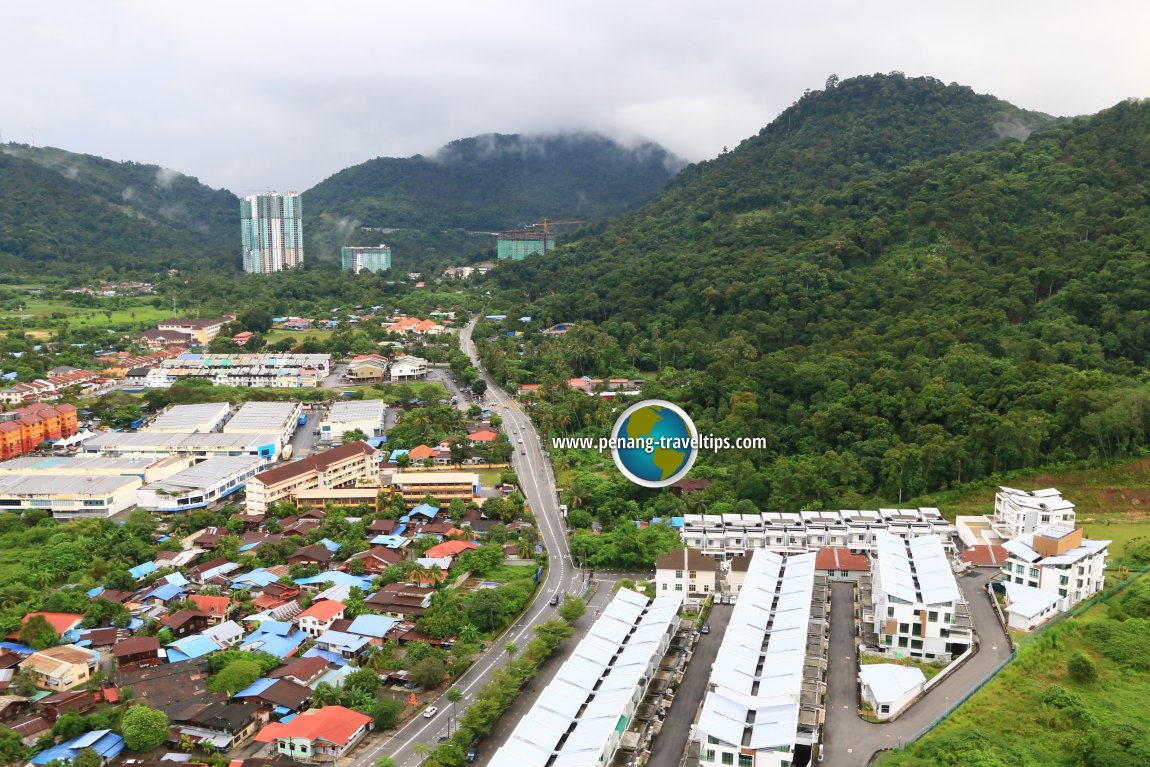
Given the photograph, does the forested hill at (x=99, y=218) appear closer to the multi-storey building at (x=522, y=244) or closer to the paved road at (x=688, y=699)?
the multi-storey building at (x=522, y=244)

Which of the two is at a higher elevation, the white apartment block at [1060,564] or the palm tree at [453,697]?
the white apartment block at [1060,564]

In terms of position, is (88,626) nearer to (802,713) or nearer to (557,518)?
(557,518)

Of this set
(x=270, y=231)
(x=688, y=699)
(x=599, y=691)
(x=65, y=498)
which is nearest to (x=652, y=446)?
(x=688, y=699)

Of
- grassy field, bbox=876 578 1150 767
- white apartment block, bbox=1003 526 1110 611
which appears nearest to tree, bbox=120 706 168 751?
grassy field, bbox=876 578 1150 767

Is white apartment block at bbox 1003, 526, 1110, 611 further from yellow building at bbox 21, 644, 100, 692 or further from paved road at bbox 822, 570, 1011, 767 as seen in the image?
yellow building at bbox 21, 644, 100, 692

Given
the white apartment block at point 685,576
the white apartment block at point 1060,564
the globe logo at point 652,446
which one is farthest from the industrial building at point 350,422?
the white apartment block at point 1060,564

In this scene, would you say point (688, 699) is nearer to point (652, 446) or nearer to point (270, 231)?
point (652, 446)
